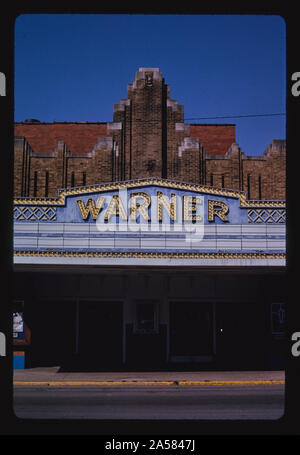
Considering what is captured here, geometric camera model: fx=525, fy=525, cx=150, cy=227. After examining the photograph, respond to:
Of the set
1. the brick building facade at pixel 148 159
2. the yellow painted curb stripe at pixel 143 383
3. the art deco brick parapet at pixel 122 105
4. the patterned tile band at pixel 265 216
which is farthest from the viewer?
the art deco brick parapet at pixel 122 105

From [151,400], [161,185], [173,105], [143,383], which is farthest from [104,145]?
[151,400]

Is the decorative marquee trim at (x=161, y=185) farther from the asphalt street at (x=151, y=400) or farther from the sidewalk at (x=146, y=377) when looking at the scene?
the asphalt street at (x=151, y=400)

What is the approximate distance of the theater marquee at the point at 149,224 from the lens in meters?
19.4

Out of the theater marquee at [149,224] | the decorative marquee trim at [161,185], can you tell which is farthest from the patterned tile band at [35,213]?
the decorative marquee trim at [161,185]

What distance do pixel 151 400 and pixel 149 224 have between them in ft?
24.2

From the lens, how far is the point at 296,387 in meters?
2.89

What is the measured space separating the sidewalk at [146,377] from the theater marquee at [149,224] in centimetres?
422

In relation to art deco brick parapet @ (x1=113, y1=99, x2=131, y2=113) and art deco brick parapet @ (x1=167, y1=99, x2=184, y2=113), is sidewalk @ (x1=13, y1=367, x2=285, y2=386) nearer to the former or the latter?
art deco brick parapet @ (x1=113, y1=99, x2=131, y2=113)

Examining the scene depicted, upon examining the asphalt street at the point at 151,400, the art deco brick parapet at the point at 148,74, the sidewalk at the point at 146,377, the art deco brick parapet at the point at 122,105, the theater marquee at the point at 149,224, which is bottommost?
the sidewalk at the point at 146,377

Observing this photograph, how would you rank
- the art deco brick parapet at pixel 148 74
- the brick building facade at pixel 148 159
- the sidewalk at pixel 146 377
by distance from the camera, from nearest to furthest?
the sidewalk at pixel 146 377, the brick building facade at pixel 148 159, the art deco brick parapet at pixel 148 74

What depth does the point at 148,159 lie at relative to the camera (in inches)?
1081

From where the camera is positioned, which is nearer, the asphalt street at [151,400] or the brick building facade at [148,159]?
the asphalt street at [151,400]

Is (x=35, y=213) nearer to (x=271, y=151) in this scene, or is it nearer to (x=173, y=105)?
(x=173, y=105)

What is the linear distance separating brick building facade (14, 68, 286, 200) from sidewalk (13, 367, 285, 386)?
33.3 ft
